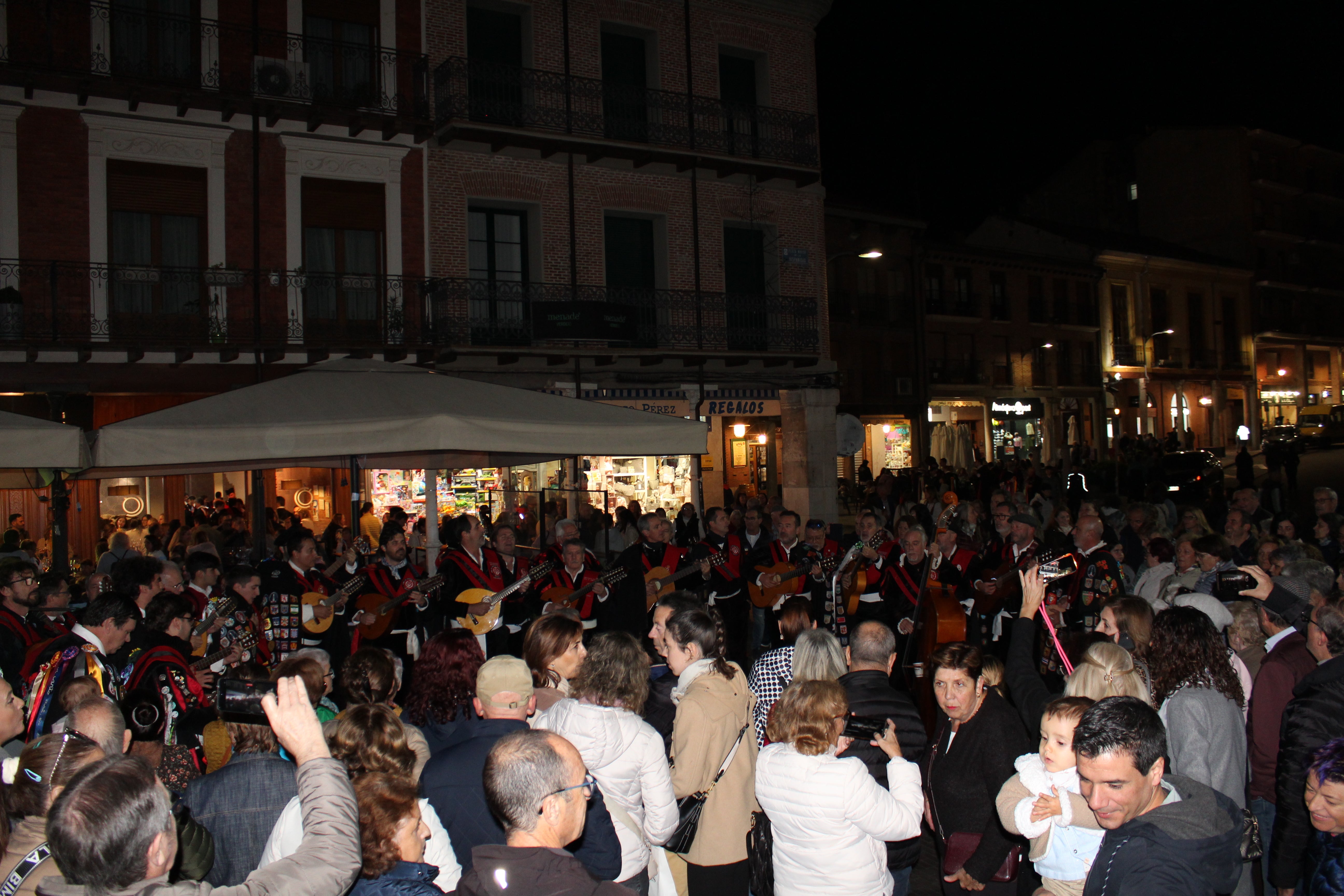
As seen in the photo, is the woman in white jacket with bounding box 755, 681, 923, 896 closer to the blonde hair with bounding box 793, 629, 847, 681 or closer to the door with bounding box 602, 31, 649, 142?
the blonde hair with bounding box 793, 629, 847, 681

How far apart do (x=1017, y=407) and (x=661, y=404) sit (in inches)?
915

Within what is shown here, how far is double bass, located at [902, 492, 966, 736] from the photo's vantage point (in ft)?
22.4

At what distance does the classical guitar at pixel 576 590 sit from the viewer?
8.41 metres

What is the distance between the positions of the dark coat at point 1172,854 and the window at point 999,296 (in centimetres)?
3645

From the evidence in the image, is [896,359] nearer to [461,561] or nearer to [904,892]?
[461,561]

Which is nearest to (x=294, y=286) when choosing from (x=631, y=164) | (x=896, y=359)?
(x=631, y=164)

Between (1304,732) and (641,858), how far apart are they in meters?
2.72

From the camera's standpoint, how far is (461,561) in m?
8.44

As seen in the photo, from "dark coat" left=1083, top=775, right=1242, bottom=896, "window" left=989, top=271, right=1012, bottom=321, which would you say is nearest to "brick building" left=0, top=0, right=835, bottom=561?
"dark coat" left=1083, top=775, right=1242, bottom=896

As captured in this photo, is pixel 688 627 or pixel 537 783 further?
pixel 688 627

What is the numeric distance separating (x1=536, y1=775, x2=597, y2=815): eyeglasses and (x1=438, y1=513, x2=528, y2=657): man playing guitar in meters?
5.66

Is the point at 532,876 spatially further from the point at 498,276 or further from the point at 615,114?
the point at 615,114

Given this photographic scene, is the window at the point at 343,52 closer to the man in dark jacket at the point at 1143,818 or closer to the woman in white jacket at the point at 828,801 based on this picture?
the woman in white jacket at the point at 828,801

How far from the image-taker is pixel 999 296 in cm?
3762
